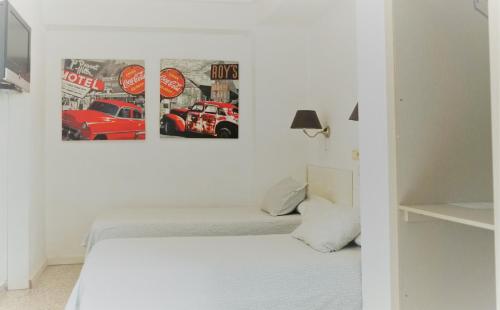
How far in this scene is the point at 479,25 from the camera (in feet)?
4.80

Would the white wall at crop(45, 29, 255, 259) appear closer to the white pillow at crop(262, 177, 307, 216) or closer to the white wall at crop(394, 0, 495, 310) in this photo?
the white pillow at crop(262, 177, 307, 216)

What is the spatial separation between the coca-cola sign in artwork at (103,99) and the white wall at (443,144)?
3477 millimetres

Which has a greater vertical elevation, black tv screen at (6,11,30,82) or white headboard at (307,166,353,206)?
black tv screen at (6,11,30,82)

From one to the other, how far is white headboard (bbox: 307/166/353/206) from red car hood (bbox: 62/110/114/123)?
7.44 ft

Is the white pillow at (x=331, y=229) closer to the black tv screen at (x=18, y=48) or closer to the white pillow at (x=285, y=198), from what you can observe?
the white pillow at (x=285, y=198)

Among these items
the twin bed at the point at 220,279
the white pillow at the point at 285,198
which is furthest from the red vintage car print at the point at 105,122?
the twin bed at the point at 220,279

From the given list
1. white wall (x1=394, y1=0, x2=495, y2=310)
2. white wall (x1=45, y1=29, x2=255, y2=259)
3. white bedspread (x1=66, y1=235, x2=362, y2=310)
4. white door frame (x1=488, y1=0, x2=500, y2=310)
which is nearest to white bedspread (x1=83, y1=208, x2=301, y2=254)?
white wall (x1=45, y1=29, x2=255, y2=259)

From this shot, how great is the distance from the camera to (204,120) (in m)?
4.48

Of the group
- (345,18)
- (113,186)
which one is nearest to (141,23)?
(113,186)

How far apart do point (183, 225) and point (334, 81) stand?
190cm

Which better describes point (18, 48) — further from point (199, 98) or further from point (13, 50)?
point (199, 98)

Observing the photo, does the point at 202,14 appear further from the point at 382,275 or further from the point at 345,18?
the point at 382,275

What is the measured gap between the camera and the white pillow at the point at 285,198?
361 cm

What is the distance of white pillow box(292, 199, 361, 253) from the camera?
2.42 metres
